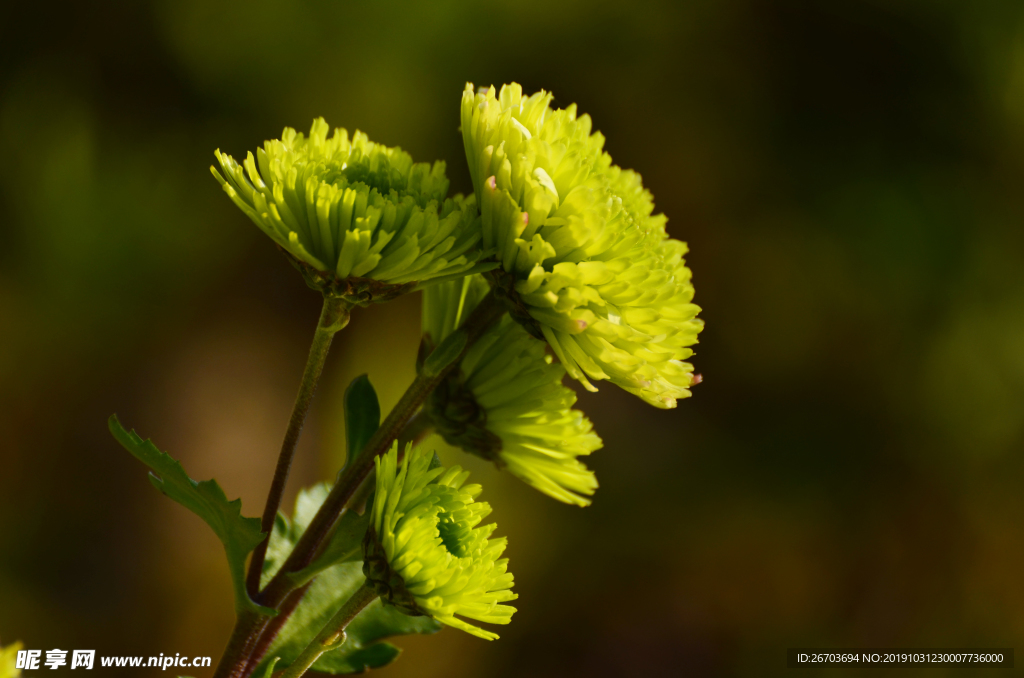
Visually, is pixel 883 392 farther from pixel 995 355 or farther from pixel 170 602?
pixel 170 602

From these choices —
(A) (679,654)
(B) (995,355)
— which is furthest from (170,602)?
(B) (995,355)

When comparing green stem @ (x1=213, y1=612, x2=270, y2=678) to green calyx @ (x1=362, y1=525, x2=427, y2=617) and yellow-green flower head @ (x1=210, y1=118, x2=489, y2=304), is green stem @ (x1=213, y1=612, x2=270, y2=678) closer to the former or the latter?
green calyx @ (x1=362, y1=525, x2=427, y2=617)

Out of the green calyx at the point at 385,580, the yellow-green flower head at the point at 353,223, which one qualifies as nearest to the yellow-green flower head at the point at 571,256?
the yellow-green flower head at the point at 353,223

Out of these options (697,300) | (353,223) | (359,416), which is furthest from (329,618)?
(697,300)

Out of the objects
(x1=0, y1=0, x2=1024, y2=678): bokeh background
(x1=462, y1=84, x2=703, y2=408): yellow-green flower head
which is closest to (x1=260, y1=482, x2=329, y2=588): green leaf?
(x1=462, y1=84, x2=703, y2=408): yellow-green flower head

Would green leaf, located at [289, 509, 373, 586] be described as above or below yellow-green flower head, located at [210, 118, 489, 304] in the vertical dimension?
below

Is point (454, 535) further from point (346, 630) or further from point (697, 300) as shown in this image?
point (697, 300)

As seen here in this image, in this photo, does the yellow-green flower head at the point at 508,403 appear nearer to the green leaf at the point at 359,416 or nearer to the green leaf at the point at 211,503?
the green leaf at the point at 359,416
